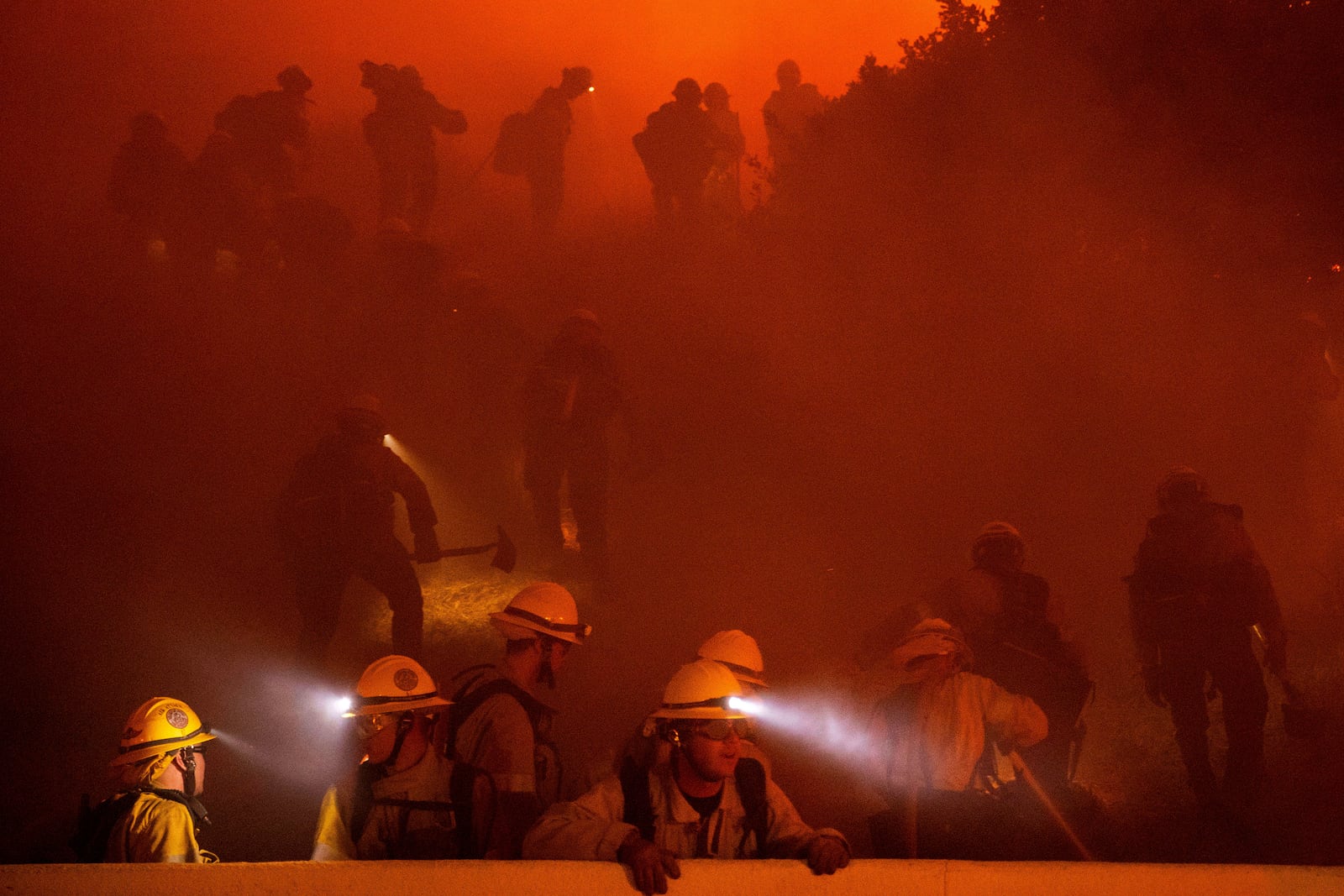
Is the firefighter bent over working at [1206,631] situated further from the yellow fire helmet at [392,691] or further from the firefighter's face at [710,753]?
the yellow fire helmet at [392,691]

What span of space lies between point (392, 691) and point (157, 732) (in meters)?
0.86

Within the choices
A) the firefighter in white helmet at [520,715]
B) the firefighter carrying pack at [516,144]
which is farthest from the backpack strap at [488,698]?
the firefighter carrying pack at [516,144]

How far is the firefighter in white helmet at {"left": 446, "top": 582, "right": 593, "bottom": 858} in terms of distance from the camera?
12.8ft

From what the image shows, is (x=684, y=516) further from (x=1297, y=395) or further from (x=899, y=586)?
(x=1297, y=395)

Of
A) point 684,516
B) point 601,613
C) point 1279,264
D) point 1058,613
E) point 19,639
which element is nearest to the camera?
point 1058,613

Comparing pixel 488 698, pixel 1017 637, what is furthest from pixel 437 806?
pixel 1017 637

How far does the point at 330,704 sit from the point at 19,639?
2.51m

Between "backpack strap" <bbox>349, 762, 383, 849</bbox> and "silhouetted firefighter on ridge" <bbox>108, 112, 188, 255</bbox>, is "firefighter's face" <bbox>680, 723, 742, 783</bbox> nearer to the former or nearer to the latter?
"backpack strap" <bbox>349, 762, 383, 849</bbox>

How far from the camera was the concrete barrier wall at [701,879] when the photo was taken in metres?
3.29

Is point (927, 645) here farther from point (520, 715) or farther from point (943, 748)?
point (520, 715)

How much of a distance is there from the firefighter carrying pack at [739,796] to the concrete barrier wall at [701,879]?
0.79 feet

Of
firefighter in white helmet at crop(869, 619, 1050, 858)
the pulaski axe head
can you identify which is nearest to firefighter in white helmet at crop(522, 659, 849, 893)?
firefighter in white helmet at crop(869, 619, 1050, 858)

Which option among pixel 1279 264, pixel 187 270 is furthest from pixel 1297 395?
pixel 187 270

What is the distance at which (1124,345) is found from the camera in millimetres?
12789
